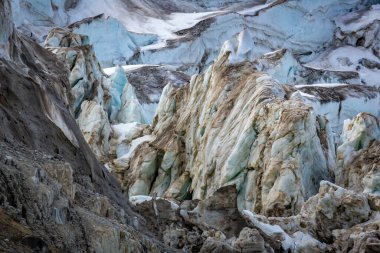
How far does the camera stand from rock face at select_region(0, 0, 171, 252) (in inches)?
275

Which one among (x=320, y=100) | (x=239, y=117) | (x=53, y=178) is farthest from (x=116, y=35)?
(x=53, y=178)

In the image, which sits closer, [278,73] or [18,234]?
[18,234]

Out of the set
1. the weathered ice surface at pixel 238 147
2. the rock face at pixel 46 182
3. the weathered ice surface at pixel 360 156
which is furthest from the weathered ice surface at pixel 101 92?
the rock face at pixel 46 182

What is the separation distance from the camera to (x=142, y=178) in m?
23.7

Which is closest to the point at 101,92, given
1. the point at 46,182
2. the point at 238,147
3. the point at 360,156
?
the point at 238,147

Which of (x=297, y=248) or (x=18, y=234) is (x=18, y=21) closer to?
(x=297, y=248)

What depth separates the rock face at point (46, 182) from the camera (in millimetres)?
6977

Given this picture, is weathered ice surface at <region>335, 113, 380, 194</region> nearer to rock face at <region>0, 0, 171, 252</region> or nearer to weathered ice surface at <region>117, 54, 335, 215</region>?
weathered ice surface at <region>117, 54, 335, 215</region>

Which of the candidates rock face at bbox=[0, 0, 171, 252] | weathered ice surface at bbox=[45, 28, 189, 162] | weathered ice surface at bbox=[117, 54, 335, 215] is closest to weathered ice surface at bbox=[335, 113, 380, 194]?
weathered ice surface at bbox=[117, 54, 335, 215]

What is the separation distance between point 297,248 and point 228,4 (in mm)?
62151

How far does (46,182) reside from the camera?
7828 millimetres

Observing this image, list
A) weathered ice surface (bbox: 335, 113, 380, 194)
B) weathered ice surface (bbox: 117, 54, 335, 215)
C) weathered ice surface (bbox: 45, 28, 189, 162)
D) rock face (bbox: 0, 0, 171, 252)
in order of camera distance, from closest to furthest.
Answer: rock face (bbox: 0, 0, 171, 252) → weathered ice surface (bbox: 335, 113, 380, 194) → weathered ice surface (bbox: 117, 54, 335, 215) → weathered ice surface (bbox: 45, 28, 189, 162)

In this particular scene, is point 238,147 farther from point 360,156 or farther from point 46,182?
point 46,182

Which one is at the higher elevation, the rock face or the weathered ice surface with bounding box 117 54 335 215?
the rock face
